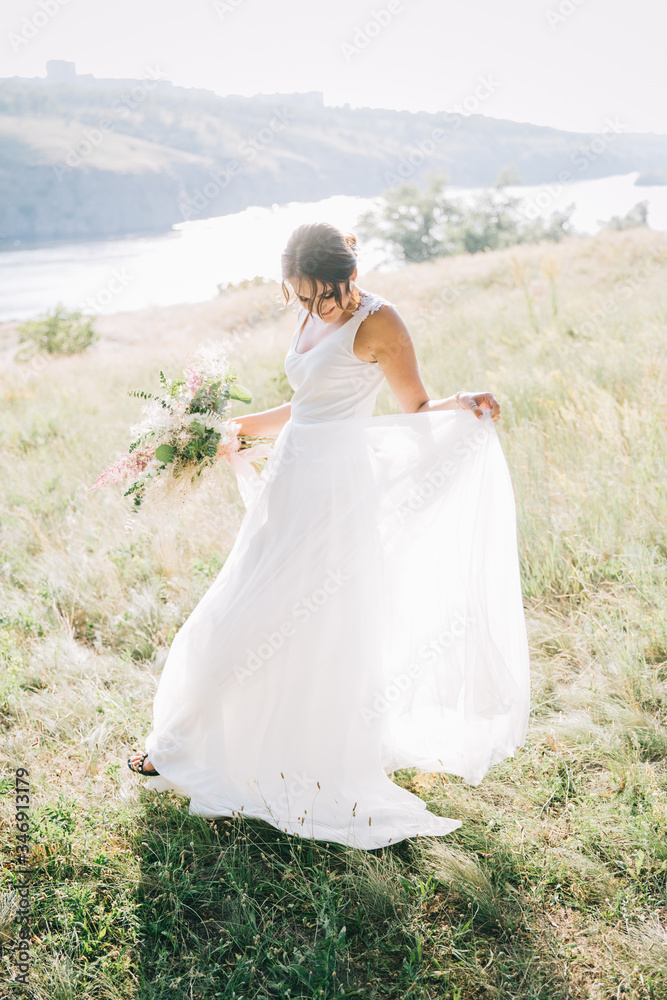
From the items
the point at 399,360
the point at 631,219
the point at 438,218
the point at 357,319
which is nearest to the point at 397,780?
the point at 399,360

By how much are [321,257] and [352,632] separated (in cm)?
136

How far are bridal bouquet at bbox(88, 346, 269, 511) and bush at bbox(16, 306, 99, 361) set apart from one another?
1627 cm

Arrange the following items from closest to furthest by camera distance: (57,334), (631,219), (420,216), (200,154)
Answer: (57,334) < (631,219) < (420,216) < (200,154)

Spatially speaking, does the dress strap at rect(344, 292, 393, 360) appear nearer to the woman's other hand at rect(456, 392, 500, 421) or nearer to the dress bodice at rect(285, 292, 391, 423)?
the dress bodice at rect(285, 292, 391, 423)

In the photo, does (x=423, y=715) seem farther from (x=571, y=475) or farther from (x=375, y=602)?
(x=571, y=475)

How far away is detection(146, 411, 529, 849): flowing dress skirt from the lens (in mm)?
2252

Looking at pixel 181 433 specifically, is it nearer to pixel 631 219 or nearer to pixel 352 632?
pixel 352 632

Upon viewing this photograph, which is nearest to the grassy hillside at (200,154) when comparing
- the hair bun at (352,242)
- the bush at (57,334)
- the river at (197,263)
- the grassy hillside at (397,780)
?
the river at (197,263)

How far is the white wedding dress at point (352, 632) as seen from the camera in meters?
2.25

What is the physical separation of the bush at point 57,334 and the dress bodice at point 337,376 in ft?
54.6

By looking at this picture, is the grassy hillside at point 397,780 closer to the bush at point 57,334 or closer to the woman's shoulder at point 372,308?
the woman's shoulder at point 372,308

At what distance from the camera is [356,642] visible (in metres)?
2.27

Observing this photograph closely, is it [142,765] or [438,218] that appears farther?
[438,218]

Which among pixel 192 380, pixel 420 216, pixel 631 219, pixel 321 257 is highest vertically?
pixel 420 216
